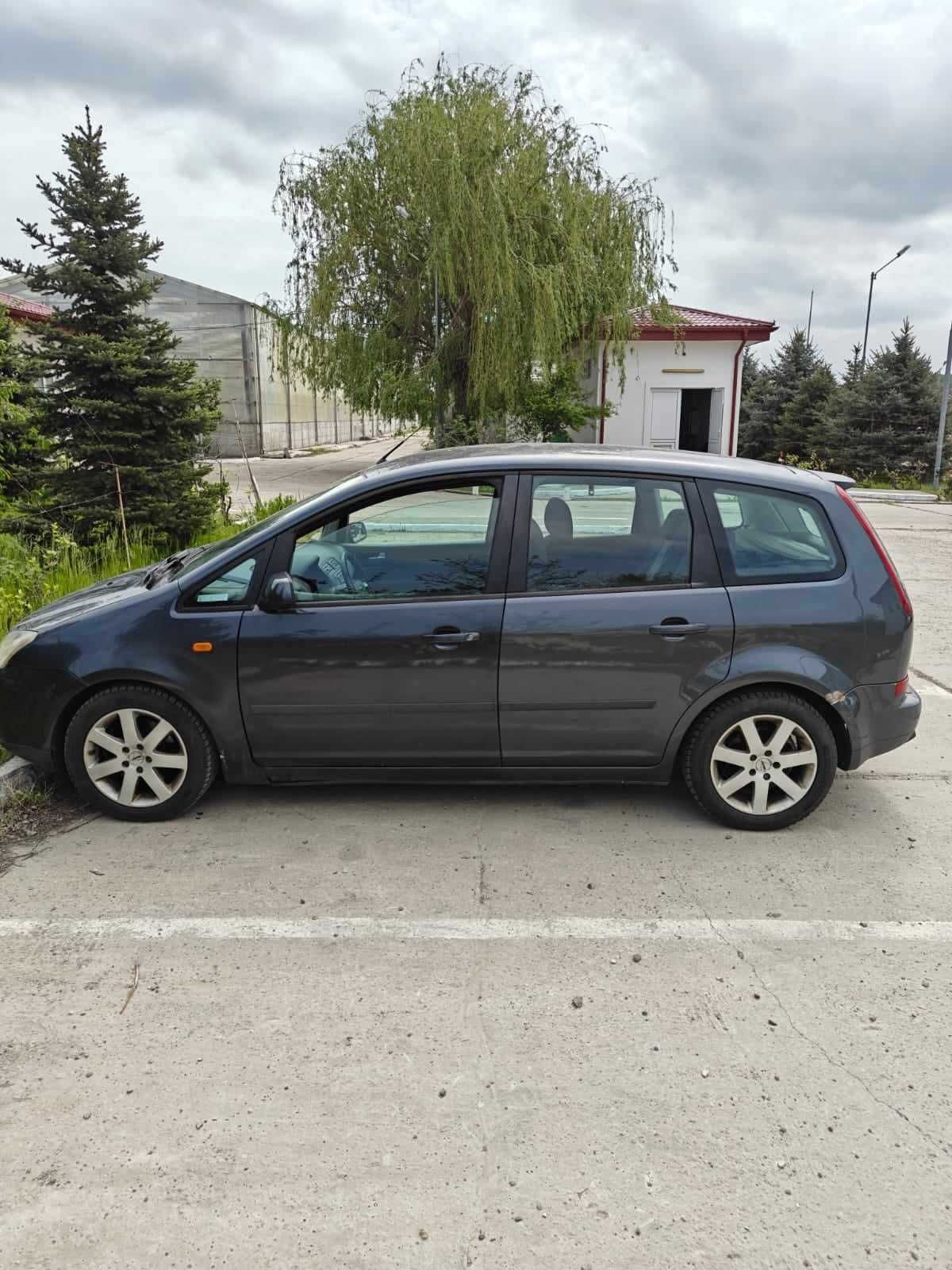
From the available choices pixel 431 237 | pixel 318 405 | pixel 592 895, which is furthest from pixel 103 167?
pixel 318 405

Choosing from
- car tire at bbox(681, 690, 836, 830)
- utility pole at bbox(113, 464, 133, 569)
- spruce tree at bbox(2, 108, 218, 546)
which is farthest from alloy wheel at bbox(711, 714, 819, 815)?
spruce tree at bbox(2, 108, 218, 546)

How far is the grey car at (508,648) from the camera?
3984 millimetres

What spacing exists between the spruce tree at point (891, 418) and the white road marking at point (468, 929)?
100 ft

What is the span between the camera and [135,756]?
412 centimetres

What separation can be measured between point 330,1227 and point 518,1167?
1.51 ft

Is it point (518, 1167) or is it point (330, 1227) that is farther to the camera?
point (518, 1167)

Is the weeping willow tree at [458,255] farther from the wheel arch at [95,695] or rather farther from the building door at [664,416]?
the wheel arch at [95,695]

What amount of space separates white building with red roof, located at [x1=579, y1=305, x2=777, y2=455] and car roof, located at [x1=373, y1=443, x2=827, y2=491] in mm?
22592

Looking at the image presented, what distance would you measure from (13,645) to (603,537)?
104 inches

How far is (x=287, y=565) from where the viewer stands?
4121mm

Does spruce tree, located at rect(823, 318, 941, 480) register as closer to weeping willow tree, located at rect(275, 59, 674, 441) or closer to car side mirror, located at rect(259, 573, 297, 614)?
weeping willow tree, located at rect(275, 59, 674, 441)

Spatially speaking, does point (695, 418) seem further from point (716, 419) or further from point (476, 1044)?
point (476, 1044)

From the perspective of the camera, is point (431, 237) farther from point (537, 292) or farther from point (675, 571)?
point (675, 571)

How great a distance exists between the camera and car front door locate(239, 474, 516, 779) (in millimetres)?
3984
